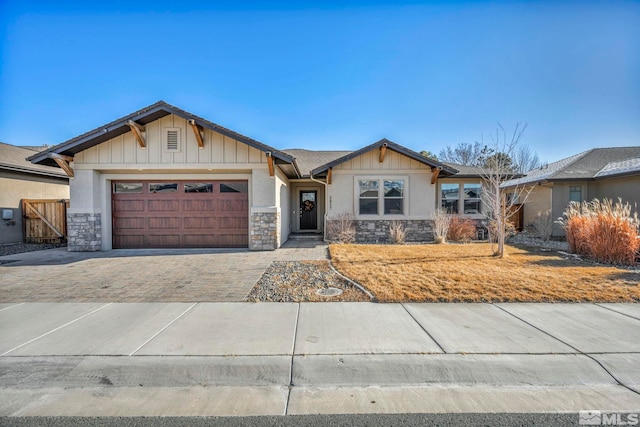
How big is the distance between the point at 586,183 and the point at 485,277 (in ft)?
41.3

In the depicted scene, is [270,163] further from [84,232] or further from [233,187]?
[84,232]

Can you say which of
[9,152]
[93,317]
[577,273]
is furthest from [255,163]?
[9,152]

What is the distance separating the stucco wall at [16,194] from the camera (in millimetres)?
11969

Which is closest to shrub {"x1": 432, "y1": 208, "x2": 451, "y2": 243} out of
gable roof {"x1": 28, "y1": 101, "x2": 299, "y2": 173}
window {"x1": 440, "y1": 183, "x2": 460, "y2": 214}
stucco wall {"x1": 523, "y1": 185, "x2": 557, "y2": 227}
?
window {"x1": 440, "y1": 183, "x2": 460, "y2": 214}

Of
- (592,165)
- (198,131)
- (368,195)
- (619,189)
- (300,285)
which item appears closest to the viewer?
(300,285)

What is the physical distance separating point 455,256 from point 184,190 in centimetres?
977

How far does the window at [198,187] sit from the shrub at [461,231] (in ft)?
33.5

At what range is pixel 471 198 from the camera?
14461 millimetres

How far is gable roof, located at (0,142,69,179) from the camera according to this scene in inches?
476

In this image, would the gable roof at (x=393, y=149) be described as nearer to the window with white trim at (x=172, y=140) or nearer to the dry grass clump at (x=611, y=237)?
the dry grass clump at (x=611, y=237)

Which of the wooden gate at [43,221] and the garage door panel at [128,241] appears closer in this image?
the garage door panel at [128,241]

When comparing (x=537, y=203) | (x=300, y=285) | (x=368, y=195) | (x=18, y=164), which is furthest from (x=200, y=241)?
(x=537, y=203)

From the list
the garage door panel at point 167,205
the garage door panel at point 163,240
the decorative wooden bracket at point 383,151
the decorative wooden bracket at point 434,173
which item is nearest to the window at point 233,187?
the garage door panel at point 167,205

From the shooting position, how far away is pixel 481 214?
13984mm
